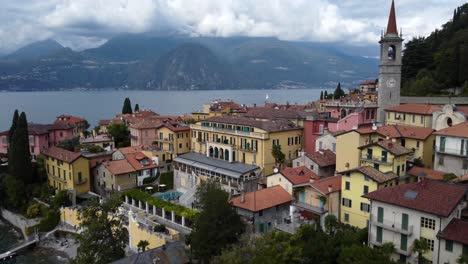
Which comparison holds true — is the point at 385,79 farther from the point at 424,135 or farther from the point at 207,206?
the point at 207,206

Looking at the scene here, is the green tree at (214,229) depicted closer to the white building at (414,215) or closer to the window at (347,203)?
the window at (347,203)

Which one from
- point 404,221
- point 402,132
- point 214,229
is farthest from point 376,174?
point 214,229

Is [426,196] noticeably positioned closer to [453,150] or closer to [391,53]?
[453,150]

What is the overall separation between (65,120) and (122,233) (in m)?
62.5

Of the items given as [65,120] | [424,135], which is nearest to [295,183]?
[424,135]

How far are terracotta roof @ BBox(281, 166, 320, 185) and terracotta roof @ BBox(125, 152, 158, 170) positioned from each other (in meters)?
22.0

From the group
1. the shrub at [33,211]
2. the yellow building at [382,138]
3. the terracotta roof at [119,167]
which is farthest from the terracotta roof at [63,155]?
the yellow building at [382,138]

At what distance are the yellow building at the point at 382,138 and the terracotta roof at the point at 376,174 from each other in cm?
447

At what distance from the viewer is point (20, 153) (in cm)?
5416

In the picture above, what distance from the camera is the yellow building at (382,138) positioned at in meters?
38.2

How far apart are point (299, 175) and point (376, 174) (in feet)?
29.3

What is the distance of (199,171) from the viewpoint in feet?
167

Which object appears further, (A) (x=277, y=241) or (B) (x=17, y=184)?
(B) (x=17, y=184)

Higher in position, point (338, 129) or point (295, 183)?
Result: point (338, 129)
